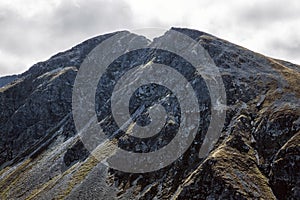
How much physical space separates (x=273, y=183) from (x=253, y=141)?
17.1m

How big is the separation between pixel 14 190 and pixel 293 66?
137 metres

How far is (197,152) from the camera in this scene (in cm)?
9656

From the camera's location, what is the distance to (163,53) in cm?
17238

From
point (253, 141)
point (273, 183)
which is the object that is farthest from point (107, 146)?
point (273, 183)

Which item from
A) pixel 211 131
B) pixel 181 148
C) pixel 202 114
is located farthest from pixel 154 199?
pixel 202 114

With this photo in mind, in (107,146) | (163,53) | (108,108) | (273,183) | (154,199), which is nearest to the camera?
(273,183)

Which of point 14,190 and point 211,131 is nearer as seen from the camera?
point 211,131

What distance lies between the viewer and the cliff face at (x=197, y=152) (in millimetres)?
81562

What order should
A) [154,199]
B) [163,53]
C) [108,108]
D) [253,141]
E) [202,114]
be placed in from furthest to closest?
[163,53], [108,108], [202,114], [253,141], [154,199]

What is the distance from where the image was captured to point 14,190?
122562 millimetres

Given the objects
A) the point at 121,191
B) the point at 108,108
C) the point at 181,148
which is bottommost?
the point at 121,191

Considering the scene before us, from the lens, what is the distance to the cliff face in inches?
3211

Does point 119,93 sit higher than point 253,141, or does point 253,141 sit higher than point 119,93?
point 119,93

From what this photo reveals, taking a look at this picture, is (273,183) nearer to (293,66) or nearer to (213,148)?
(213,148)
